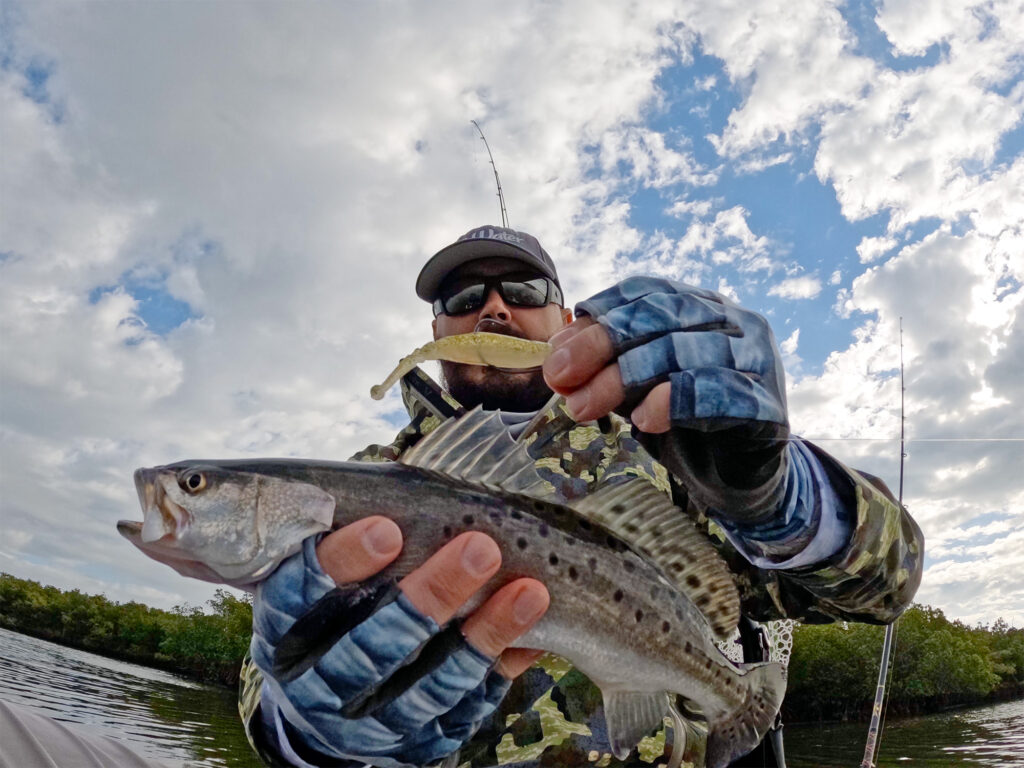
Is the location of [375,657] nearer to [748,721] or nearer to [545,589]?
[545,589]

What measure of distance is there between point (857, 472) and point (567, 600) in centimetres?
156

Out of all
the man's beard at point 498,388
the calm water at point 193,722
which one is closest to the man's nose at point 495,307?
the man's beard at point 498,388

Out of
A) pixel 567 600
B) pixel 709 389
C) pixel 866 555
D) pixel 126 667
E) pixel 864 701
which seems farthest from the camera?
pixel 126 667

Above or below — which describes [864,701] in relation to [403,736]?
below

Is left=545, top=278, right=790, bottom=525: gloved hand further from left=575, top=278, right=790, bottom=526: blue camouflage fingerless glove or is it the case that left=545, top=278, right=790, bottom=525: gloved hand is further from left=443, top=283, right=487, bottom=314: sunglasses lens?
left=443, top=283, right=487, bottom=314: sunglasses lens

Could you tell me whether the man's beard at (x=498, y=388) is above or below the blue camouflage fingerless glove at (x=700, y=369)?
above

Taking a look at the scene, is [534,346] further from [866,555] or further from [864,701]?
[864,701]

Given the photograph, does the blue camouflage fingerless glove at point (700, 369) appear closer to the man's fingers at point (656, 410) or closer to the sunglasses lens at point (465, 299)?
the man's fingers at point (656, 410)

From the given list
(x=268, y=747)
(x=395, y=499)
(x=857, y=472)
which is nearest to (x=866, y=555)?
(x=857, y=472)

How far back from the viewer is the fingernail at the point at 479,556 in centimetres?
223

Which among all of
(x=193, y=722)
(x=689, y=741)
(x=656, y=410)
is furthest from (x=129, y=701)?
(x=656, y=410)

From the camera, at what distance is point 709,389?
6.30 ft

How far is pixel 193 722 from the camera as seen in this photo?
40.0 meters

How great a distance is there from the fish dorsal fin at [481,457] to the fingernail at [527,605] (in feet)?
1.24
